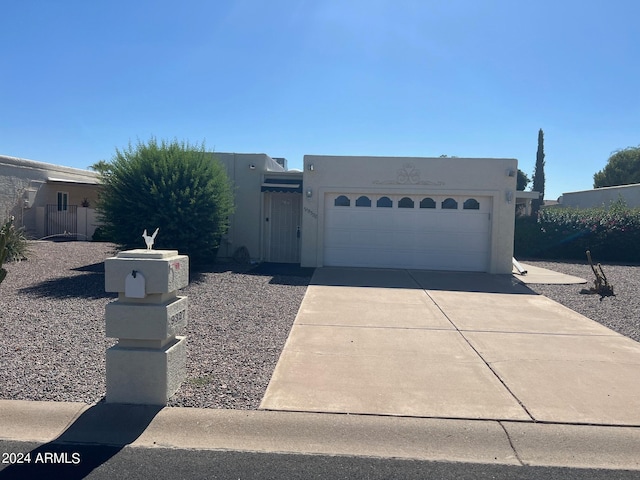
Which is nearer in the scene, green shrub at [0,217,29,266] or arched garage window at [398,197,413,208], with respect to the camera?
green shrub at [0,217,29,266]

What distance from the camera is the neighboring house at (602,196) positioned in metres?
27.0

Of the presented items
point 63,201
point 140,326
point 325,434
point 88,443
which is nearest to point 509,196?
point 325,434

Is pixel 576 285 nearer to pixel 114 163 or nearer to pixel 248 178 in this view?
pixel 248 178

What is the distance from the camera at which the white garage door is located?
49.0ft

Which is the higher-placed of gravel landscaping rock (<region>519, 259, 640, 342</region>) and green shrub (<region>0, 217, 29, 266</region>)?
green shrub (<region>0, 217, 29, 266</region>)

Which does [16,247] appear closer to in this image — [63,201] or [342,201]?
[342,201]

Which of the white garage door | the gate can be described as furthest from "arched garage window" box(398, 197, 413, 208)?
the gate

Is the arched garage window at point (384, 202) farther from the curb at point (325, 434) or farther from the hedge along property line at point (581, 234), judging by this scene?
the curb at point (325, 434)

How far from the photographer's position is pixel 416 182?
1483 centimetres

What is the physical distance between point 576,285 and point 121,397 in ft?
38.8

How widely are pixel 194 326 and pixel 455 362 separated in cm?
392

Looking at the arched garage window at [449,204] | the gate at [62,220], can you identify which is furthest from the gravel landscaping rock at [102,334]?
the gate at [62,220]

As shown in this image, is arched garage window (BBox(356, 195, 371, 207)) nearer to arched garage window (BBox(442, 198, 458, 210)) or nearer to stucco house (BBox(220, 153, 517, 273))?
stucco house (BBox(220, 153, 517, 273))

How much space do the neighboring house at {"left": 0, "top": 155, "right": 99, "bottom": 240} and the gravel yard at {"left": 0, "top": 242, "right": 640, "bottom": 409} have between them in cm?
842
